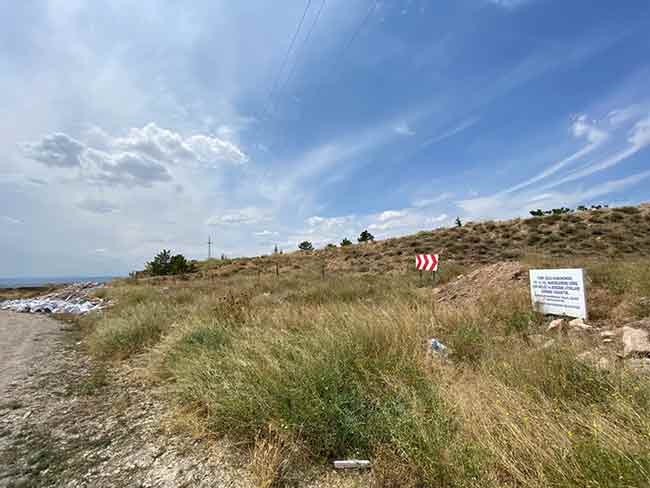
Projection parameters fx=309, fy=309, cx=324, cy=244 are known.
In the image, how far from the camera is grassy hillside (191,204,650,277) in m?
18.1

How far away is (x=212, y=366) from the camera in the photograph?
3787 mm

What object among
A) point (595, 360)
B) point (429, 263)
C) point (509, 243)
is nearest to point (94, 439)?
point (595, 360)

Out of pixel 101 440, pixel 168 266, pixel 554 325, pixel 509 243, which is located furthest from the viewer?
pixel 168 266

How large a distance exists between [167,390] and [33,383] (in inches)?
107

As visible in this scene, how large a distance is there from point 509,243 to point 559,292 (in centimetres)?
1815

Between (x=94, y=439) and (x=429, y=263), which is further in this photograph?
(x=429, y=263)

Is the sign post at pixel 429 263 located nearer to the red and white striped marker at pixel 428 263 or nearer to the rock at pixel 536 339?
the red and white striped marker at pixel 428 263

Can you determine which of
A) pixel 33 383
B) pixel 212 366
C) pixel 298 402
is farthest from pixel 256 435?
pixel 33 383

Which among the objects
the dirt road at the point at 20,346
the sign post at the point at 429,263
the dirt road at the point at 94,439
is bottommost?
the dirt road at the point at 20,346

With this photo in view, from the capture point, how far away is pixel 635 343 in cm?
382

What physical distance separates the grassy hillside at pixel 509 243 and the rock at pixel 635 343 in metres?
13.9

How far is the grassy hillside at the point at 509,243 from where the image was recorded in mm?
18062

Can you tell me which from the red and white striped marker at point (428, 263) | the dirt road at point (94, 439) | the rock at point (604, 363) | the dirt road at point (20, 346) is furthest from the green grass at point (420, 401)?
the red and white striped marker at point (428, 263)

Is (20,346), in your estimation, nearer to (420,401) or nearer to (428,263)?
(420,401)
